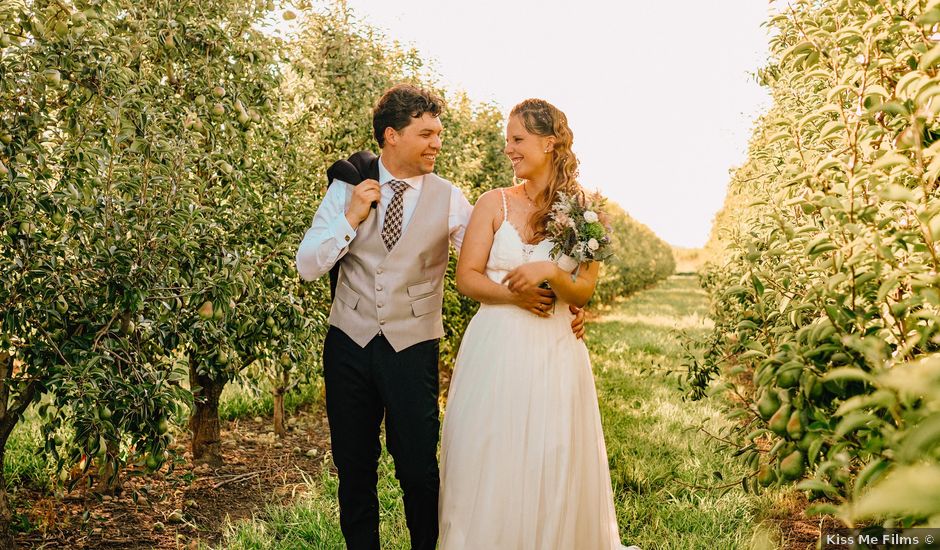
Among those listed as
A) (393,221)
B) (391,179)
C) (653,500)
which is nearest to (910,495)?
(393,221)

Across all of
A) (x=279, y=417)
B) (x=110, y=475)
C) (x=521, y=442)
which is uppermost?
(x=521, y=442)

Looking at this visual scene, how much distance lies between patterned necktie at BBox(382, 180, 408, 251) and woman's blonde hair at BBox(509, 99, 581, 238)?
62 cm

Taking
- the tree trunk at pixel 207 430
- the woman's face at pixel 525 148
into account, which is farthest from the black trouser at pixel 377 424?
the tree trunk at pixel 207 430

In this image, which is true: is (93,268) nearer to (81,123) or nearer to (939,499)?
(81,123)

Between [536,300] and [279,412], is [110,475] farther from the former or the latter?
[279,412]

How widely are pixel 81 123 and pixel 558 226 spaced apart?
2.23 meters

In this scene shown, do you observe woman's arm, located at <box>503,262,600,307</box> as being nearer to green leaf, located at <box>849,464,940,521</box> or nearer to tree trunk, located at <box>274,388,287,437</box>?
green leaf, located at <box>849,464,940,521</box>

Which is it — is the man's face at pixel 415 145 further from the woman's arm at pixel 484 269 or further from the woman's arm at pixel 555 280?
the woman's arm at pixel 555 280

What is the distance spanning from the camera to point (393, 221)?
10.8ft

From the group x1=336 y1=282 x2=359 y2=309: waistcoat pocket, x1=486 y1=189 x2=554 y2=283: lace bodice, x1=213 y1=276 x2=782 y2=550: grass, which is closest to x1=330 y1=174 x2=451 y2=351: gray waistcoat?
x1=336 y1=282 x2=359 y2=309: waistcoat pocket

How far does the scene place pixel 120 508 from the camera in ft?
15.0

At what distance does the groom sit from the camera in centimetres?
320

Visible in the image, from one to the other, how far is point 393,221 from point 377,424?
38.6 inches

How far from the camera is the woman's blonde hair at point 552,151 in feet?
10.6
